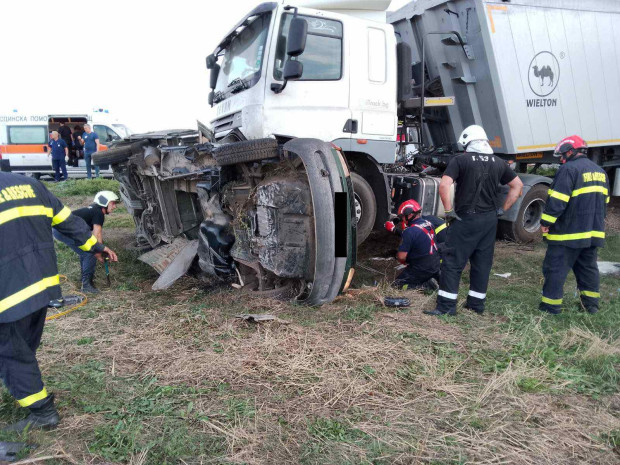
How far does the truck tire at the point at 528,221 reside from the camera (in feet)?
21.2

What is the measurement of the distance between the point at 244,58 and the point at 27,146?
12362 mm

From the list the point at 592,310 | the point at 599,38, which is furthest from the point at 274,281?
the point at 599,38

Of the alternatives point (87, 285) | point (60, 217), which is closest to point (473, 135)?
point (60, 217)

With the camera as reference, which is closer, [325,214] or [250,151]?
[325,214]

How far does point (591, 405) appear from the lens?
246 cm

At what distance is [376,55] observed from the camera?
15.6ft

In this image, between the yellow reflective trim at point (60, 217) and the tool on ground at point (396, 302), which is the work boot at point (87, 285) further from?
the tool on ground at point (396, 302)

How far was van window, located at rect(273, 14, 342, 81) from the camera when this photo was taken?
169 inches

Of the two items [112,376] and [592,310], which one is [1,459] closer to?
[112,376]

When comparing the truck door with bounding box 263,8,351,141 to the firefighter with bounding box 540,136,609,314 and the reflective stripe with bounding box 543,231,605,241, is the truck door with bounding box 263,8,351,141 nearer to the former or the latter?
the firefighter with bounding box 540,136,609,314

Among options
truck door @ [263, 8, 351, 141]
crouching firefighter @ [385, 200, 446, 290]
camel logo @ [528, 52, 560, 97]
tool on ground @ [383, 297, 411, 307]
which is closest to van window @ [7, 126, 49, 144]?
truck door @ [263, 8, 351, 141]

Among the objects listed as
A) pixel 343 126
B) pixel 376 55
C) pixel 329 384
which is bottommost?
pixel 329 384

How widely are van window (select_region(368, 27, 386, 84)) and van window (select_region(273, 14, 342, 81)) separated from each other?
1.18 feet

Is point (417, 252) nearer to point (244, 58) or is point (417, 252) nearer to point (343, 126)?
point (343, 126)
